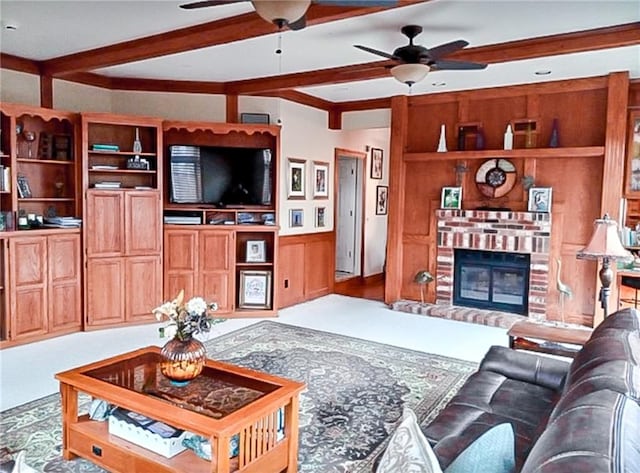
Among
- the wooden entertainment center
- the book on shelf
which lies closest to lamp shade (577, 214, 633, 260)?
the wooden entertainment center

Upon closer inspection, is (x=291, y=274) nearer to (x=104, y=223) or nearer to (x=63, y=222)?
(x=104, y=223)

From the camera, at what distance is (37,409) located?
3.35m

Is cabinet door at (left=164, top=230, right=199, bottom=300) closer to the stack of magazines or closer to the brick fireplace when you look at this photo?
the stack of magazines

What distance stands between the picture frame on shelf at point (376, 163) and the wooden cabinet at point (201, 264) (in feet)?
11.4

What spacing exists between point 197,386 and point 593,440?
2.00 meters

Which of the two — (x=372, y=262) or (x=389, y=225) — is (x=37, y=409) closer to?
(x=389, y=225)

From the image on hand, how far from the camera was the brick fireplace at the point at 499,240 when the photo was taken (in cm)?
580

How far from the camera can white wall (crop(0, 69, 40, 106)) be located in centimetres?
502

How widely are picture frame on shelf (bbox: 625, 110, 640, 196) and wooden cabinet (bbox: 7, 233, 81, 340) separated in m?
5.80

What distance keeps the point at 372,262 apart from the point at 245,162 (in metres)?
3.50

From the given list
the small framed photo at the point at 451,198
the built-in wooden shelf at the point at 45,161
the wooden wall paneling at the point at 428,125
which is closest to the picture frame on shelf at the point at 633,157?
the small framed photo at the point at 451,198

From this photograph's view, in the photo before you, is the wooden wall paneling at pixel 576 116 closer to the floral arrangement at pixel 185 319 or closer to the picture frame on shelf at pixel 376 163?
the picture frame on shelf at pixel 376 163

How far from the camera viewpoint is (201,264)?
585 centimetres

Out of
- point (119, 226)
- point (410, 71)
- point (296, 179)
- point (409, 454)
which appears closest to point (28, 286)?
point (119, 226)
